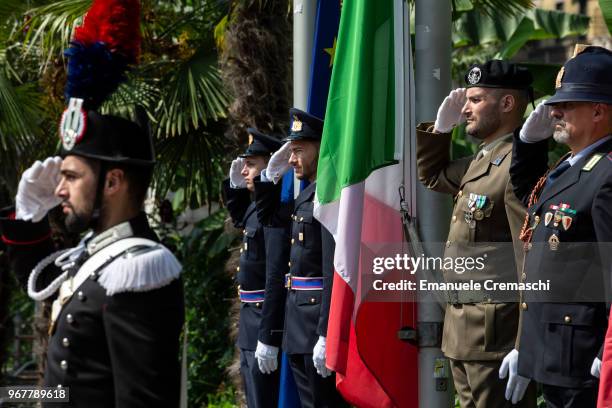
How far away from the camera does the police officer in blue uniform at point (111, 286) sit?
3.55 meters

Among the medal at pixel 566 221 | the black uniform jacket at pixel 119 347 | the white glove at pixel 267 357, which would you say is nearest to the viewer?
the black uniform jacket at pixel 119 347

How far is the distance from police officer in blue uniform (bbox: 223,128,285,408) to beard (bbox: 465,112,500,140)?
165 cm

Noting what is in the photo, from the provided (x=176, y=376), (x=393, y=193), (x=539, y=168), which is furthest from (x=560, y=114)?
(x=176, y=376)

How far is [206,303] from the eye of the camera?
11.6 metres

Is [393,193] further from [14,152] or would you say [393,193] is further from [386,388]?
[14,152]

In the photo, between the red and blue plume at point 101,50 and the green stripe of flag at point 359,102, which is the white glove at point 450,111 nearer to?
the green stripe of flag at point 359,102

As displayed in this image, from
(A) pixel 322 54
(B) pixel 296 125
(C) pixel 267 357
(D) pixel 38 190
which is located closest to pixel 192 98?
(A) pixel 322 54

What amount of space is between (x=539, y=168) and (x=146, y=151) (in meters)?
1.77

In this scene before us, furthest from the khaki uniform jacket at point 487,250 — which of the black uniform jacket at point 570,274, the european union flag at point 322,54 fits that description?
the european union flag at point 322,54

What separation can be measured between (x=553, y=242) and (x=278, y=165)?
8.29ft

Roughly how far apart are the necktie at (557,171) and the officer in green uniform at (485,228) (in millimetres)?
480

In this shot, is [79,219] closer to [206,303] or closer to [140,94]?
[140,94]

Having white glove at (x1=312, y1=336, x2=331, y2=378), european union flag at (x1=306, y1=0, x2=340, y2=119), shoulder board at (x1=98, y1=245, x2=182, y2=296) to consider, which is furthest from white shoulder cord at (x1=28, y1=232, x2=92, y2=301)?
european union flag at (x1=306, y1=0, x2=340, y2=119)

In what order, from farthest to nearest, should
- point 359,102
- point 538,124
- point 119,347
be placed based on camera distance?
point 359,102
point 538,124
point 119,347
